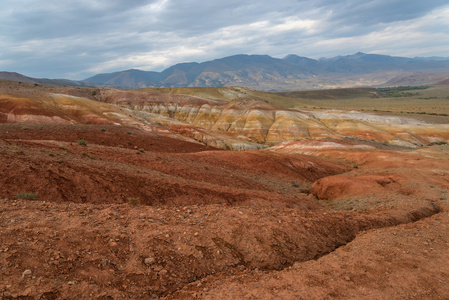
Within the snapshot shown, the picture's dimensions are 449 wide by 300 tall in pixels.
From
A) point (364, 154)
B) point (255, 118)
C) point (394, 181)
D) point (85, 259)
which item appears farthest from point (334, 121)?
point (85, 259)

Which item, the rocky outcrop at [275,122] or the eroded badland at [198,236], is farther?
the rocky outcrop at [275,122]

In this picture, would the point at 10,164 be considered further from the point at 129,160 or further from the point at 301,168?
the point at 301,168

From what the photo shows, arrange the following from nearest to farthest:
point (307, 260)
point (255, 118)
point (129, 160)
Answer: point (307, 260) → point (129, 160) → point (255, 118)

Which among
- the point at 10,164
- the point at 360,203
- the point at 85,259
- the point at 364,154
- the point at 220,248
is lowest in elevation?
the point at 364,154

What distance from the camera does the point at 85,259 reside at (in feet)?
21.8

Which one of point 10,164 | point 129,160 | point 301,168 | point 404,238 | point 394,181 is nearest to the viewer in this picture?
point 404,238

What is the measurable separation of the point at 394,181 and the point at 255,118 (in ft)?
222

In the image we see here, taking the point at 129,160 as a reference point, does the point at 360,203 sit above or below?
below

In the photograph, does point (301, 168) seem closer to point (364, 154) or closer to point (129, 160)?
point (364, 154)

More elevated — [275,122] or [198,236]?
[198,236]

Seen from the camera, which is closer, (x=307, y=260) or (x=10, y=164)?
(x=307, y=260)

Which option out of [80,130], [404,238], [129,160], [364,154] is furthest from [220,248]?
[364,154]

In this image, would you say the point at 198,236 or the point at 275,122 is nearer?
the point at 198,236

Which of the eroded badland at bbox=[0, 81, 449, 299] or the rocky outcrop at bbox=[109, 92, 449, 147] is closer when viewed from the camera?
the eroded badland at bbox=[0, 81, 449, 299]
